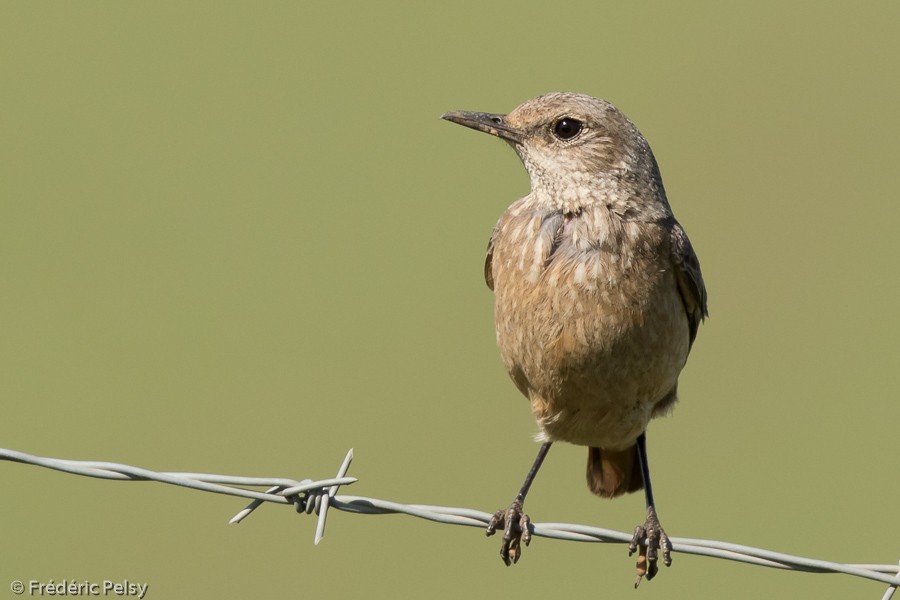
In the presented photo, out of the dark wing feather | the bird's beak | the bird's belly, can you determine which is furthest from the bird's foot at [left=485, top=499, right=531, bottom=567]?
the bird's beak

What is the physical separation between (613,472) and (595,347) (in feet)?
5.28

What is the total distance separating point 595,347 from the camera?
5.81 m

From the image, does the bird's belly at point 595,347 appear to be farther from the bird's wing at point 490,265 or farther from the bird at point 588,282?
the bird's wing at point 490,265

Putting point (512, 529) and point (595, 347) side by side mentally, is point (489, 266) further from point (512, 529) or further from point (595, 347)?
point (512, 529)

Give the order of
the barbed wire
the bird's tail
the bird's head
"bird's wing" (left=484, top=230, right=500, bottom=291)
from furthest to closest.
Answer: the bird's tail, "bird's wing" (left=484, top=230, right=500, bottom=291), the bird's head, the barbed wire

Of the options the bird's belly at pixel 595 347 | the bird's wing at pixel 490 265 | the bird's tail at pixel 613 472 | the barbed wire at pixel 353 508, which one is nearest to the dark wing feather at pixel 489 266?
the bird's wing at pixel 490 265

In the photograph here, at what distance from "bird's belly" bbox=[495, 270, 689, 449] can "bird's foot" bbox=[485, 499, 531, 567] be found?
0.54 m

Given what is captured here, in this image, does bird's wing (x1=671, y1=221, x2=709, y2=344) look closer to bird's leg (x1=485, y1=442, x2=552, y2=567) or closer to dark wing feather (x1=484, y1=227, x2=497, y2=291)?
dark wing feather (x1=484, y1=227, x2=497, y2=291)

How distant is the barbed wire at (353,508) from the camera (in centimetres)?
444

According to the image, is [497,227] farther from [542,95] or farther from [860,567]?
[860,567]

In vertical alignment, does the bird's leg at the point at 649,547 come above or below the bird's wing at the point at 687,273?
below

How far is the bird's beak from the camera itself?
6258 millimetres

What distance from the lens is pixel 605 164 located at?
612 cm

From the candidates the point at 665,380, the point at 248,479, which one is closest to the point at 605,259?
the point at 665,380
